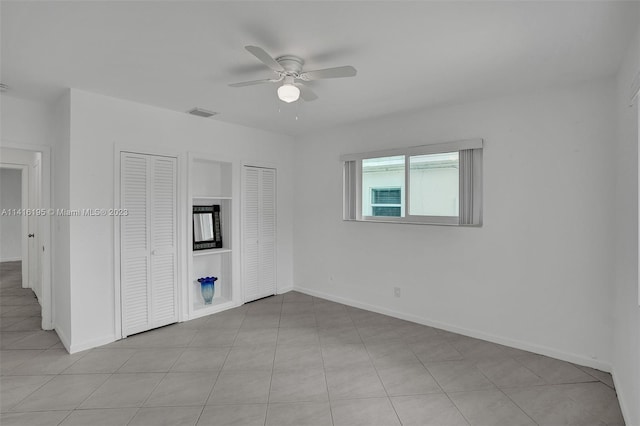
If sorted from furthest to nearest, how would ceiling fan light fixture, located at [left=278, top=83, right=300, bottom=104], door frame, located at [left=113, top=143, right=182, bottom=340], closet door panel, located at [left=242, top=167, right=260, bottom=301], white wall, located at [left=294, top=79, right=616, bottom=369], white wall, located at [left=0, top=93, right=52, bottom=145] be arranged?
closet door panel, located at [left=242, top=167, right=260, bottom=301], door frame, located at [left=113, top=143, right=182, bottom=340], white wall, located at [left=0, top=93, right=52, bottom=145], white wall, located at [left=294, top=79, right=616, bottom=369], ceiling fan light fixture, located at [left=278, top=83, right=300, bottom=104]

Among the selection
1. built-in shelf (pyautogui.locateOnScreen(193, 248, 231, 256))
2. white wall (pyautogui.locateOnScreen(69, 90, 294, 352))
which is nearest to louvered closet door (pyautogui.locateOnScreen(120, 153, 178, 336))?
white wall (pyautogui.locateOnScreen(69, 90, 294, 352))

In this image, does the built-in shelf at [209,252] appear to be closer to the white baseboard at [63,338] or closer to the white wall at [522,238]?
the white baseboard at [63,338]

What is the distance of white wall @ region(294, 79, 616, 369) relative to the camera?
2.82 metres

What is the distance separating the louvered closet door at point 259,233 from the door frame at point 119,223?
0.92 m

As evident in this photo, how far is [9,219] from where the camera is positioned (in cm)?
811

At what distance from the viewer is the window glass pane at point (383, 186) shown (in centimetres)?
411

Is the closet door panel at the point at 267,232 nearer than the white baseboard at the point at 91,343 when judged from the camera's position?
No

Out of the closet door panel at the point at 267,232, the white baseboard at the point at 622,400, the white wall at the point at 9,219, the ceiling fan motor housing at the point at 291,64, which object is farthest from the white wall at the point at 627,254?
the white wall at the point at 9,219

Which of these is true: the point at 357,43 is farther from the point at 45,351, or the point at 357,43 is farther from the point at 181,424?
the point at 45,351

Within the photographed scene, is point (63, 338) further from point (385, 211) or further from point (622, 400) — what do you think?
point (622, 400)

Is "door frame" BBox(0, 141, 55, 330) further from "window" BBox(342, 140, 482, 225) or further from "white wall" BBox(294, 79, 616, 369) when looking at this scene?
"white wall" BBox(294, 79, 616, 369)

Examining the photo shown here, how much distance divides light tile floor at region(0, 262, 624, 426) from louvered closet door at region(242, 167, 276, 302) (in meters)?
1.09

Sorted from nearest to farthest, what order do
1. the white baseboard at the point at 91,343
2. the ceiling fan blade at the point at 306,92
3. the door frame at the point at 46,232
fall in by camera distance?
the ceiling fan blade at the point at 306,92 < the white baseboard at the point at 91,343 < the door frame at the point at 46,232

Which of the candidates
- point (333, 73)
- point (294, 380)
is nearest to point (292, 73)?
point (333, 73)
